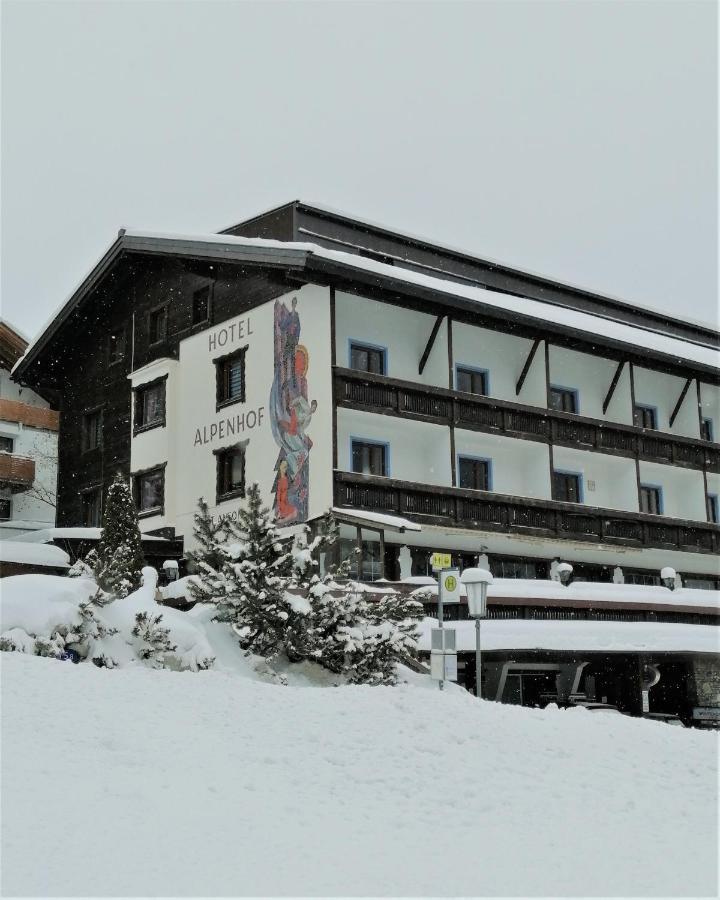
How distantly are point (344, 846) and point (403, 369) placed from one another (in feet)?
69.5

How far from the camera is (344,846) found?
28.6 feet

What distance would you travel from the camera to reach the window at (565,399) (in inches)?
1302

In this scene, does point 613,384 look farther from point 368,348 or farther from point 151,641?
point 151,641

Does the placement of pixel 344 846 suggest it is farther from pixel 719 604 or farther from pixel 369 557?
pixel 719 604

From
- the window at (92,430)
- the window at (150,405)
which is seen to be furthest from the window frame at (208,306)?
the window at (92,430)

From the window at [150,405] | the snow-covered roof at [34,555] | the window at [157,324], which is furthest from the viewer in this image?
the window at [157,324]

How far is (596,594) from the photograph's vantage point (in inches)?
971

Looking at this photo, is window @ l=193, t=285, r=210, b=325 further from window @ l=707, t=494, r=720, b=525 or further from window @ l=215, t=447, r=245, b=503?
window @ l=707, t=494, r=720, b=525

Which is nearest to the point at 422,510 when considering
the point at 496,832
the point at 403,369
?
the point at 403,369

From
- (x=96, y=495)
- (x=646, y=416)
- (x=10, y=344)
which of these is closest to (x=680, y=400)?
(x=646, y=416)

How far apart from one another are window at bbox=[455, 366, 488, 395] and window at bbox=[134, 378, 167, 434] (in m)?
7.74

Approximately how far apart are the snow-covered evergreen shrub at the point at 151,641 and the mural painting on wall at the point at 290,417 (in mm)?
11912

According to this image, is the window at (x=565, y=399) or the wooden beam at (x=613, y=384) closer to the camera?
the window at (x=565, y=399)

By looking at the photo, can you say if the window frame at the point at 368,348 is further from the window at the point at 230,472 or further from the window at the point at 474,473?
the window at the point at 230,472
